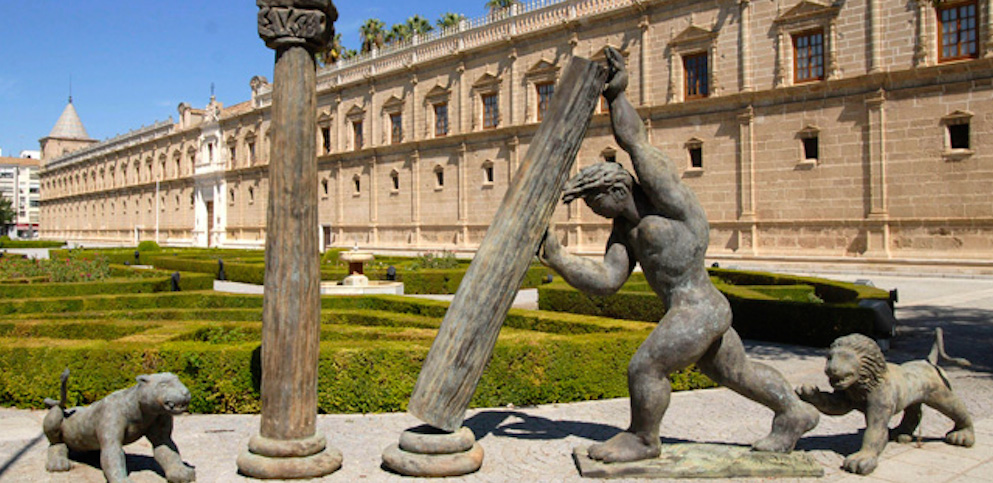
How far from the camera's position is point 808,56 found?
21.0m

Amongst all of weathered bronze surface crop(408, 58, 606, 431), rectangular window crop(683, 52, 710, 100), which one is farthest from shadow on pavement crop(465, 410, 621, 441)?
rectangular window crop(683, 52, 710, 100)

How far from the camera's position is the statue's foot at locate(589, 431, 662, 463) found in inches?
162

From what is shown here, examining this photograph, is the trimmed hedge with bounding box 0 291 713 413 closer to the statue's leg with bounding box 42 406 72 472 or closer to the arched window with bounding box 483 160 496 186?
the statue's leg with bounding box 42 406 72 472

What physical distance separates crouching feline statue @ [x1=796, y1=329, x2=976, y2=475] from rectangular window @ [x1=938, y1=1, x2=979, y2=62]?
57.1ft

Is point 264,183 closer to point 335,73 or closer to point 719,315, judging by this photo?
point 335,73

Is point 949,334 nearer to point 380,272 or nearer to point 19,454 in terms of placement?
point 19,454

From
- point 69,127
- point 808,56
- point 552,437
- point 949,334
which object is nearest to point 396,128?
point 808,56

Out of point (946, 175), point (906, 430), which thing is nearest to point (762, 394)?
point (906, 430)

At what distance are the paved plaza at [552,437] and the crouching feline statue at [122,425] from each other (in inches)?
6.3

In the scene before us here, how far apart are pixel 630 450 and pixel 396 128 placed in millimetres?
32320

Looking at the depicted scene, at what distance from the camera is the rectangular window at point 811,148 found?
20.8 meters

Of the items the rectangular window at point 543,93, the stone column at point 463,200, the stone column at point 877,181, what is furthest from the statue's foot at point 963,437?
the stone column at point 463,200

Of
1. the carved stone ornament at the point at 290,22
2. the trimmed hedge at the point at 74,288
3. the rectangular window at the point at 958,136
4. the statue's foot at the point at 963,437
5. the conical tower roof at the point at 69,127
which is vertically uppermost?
the conical tower roof at the point at 69,127

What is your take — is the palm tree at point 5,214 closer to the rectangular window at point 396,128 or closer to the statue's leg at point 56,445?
the rectangular window at point 396,128
